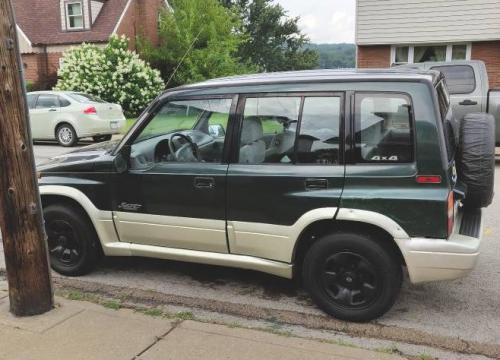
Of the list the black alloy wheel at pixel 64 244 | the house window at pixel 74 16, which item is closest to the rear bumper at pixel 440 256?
the black alloy wheel at pixel 64 244

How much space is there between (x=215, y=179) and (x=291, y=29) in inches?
2181

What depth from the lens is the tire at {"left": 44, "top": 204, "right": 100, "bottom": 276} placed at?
4.74m

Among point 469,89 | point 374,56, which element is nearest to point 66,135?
point 374,56

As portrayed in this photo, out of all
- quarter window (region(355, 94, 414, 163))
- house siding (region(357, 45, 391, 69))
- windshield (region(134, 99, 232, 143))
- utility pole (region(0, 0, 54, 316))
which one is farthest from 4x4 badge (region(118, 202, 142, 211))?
house siding (region(357, 45, 391, 69))

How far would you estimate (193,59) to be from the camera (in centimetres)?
2572

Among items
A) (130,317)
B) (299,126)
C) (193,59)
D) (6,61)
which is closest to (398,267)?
(299,126)

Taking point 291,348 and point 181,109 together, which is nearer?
point 291,348

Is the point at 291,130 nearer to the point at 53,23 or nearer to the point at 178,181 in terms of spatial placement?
the point at 178,181

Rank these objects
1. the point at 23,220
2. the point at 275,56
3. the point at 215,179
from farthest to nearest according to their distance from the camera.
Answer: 1. the point at 275,56
2. the point at 215,179
3. the point at 23,220

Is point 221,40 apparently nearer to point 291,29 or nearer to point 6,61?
point 6,61

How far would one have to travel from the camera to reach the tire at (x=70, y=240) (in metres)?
4.74

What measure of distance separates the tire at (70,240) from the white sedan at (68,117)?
10.1 metres

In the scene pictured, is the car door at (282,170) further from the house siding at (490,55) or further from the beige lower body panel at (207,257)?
the house siding at (490,55)

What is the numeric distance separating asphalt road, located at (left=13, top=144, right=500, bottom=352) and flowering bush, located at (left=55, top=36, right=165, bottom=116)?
17.1 m
